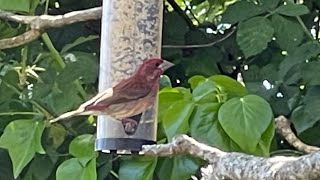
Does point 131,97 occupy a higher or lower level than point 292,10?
lower

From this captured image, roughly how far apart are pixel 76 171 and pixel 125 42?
213mm

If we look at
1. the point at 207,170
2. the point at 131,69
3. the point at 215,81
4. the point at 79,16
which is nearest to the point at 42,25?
the point at 79,16

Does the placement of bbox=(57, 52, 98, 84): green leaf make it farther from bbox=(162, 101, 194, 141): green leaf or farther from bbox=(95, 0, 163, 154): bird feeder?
bbox=(162, 101, 194, 141): green leaf

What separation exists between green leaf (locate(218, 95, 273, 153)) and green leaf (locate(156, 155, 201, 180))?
0.61 ft

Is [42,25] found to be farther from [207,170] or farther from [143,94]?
[207,170]

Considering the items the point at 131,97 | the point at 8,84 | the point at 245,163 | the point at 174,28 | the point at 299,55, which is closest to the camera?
the point at 245,163

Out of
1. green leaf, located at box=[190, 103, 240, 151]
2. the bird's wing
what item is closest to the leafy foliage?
green leaf, located at box=[190, 103, 240, 151]

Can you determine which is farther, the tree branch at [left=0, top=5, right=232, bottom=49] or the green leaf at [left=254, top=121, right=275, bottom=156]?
the tree branch at [left=0, top=5, right=232, bottom=49]

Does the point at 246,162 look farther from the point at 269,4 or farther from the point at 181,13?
the point at 181,13

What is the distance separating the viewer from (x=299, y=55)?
1716mm

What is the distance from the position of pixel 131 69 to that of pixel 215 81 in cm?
15

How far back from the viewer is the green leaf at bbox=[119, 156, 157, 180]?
5.33 ft

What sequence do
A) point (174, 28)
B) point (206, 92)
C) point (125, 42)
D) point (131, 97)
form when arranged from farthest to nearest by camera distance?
1. point (174, 28)
2. point (125, 42)
3. point (206, 92)
4. point (131, 97)

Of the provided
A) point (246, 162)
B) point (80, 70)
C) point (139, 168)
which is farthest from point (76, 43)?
point (246, 162)
